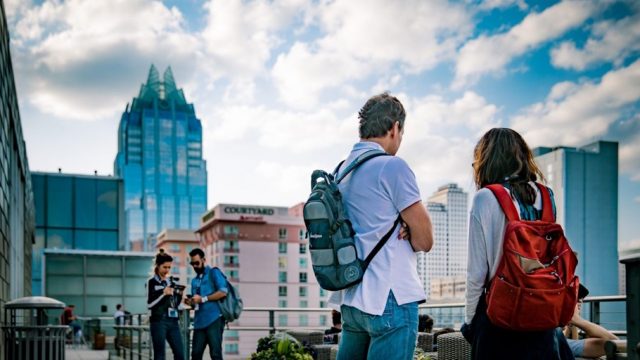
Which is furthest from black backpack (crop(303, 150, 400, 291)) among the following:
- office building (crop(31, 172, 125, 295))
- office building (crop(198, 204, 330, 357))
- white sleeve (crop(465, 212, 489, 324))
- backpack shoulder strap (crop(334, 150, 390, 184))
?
office building (crop(198, 204, 330, 357))

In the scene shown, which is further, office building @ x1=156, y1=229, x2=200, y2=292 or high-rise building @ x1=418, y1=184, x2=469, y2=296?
office building @ x1=156, y1=229, x2=200, y2=292

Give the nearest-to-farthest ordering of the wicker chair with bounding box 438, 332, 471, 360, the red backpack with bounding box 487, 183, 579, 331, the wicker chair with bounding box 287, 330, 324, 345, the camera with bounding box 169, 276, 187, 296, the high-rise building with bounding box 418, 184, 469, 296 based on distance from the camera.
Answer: the red backpack with bounding box 487, 183, 579, 331
the wicker chair with bounding box 438, 332, 471, 360
the camera with bounding box 169, 276, 187, 296
the wicker chair with bounding box 287, 330, 324, 345
the high-rise building with bounding box 418, 184, 469, 296

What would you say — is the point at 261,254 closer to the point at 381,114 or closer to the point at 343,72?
the point at 343,72

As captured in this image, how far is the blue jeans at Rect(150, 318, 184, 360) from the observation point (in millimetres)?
6539

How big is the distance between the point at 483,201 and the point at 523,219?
139 millimetres

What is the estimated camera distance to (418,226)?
93.2 inches

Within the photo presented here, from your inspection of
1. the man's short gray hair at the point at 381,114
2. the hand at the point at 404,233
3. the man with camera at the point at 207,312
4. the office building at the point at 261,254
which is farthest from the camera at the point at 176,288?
the office building at the point at 261,254

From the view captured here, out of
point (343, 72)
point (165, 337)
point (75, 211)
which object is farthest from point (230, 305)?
point (343, 72)

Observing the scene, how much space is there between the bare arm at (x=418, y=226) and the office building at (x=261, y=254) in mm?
119401

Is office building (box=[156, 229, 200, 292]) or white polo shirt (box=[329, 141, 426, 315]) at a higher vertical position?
white polo shirt (box=[329, 141, 426, 315])

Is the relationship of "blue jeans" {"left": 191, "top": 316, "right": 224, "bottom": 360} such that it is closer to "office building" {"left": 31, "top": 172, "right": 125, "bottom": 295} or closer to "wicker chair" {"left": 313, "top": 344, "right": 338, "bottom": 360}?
"wicker chair" {"left": 313, "top": 344, "right": 338, "bottom": 360}

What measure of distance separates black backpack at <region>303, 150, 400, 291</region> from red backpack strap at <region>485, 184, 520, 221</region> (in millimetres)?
333

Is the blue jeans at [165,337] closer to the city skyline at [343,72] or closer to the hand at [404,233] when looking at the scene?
the city skyline at [343,72]

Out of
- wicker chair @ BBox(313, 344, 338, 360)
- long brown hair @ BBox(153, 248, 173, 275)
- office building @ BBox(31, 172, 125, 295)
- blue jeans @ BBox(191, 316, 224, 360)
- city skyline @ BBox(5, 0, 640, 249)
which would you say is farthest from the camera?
office building @ BBox(31, 172, 125, 295)
